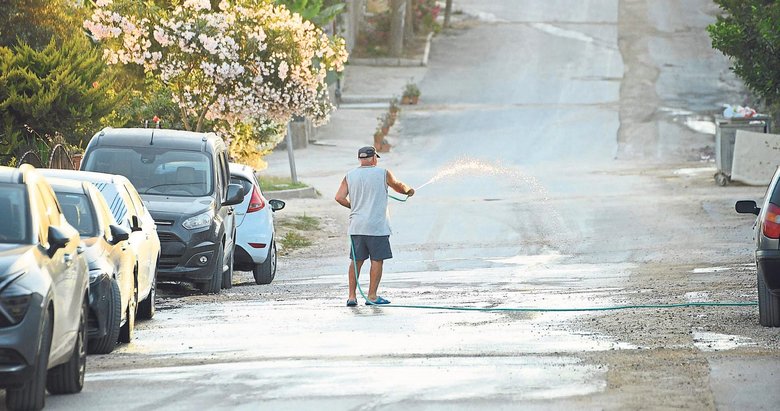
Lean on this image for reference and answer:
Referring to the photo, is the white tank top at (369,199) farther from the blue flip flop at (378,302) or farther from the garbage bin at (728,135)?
the garbage bin at (728,135)

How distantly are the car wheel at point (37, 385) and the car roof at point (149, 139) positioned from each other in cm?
977

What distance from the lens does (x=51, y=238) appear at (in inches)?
371

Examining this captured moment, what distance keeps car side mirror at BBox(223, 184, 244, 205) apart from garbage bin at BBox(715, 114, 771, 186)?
19.6 m

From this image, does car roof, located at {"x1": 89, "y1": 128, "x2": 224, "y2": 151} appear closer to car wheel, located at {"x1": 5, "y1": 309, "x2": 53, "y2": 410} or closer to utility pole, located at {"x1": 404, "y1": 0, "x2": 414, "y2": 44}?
car wheel, located at {"x1": 5, "y1": 309, "x2": 53, "y2": 410}

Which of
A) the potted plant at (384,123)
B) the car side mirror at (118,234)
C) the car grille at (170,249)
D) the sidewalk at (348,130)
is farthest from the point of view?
the potted plant at (384,123)

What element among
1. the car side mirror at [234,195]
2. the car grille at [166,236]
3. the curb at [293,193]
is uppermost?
the car side mirror at [234,195]

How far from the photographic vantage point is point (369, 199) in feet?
51.1

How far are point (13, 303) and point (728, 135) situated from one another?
2935cm

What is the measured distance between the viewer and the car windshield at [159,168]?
18.4 metres

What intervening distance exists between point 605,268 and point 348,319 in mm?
8331

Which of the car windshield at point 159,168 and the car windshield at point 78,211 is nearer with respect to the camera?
the car windshield at point 78,211

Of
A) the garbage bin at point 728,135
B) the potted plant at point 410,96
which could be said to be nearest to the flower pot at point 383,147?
the potted plant at point 410,96

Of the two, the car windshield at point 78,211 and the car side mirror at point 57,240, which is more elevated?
the car side mirror at point 57,240

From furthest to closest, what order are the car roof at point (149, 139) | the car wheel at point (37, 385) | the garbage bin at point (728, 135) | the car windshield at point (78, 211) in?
the garbage bin at point (728, 135), the car roof at point (149, 139), the car windshield at point (78, 211), the car wheel at point (37, 385)
